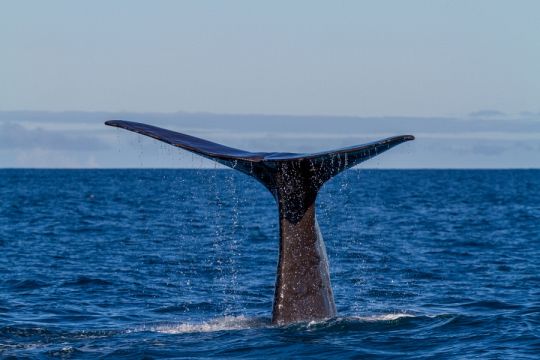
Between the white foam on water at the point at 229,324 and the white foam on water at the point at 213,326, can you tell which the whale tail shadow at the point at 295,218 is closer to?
the white foam on water at the point at 229,324

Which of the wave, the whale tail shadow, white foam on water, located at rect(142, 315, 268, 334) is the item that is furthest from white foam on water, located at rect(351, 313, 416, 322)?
the whale tail shadow

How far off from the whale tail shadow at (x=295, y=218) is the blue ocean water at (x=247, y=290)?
11.6 inches

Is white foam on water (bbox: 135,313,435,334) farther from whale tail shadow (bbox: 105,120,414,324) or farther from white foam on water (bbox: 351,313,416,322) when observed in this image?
whale tail shadow (bbox: 105,120,414,324)

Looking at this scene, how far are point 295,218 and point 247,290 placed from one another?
19.9ft

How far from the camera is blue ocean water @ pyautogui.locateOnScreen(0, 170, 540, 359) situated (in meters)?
11.2

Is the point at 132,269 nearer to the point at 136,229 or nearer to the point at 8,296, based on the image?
the point at 8,296

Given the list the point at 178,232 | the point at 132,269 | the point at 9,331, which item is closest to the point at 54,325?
the point at 9,331

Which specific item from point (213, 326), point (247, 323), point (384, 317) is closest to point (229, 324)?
point (213, 326)

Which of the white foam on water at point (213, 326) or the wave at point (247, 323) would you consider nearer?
the wave at point (247, 323)

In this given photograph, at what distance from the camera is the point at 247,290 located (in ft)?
55.6

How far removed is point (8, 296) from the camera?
16141 millimetres

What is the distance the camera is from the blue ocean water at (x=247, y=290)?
1125 cm

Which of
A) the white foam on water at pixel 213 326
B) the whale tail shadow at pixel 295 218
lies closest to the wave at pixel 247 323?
the white foam on water at pixel 213 326

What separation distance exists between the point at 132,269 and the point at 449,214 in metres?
24.0
